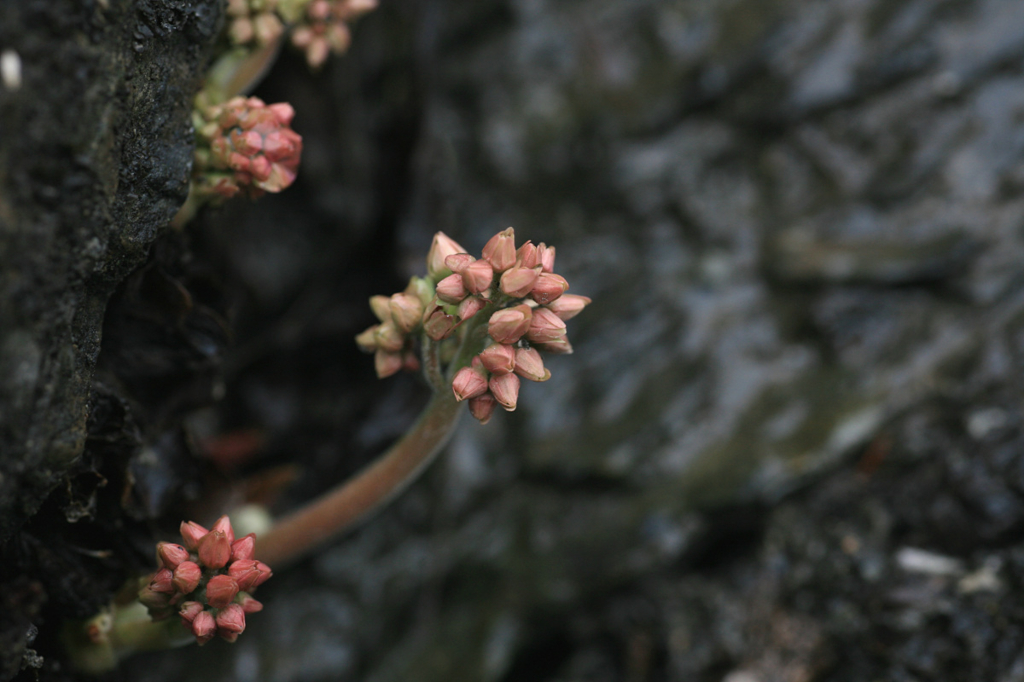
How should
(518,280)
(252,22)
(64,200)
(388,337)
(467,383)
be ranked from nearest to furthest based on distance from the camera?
(64,200)
(518,280)
(467,383)
(388,337)
(252,22)

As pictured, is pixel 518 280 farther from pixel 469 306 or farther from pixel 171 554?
pixel 171 554

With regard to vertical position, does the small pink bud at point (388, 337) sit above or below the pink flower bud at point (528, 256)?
above

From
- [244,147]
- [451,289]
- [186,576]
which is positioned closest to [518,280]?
[451,289]

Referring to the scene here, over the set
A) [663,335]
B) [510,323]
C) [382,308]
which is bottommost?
[510,323]

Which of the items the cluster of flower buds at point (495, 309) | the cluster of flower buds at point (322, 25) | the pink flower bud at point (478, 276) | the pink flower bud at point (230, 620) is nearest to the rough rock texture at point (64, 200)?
the pink flower bud at point (230, 620)

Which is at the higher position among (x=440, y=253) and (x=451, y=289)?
(x=440, y=253)

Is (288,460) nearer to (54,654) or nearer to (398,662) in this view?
(398,662)

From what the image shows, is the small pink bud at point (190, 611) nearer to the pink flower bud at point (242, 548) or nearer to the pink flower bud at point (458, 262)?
the pink flower bud at point (242, 548)
